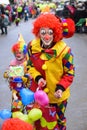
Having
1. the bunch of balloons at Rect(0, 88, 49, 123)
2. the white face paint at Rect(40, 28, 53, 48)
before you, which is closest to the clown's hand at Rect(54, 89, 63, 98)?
the bunch of balloons at Rect(0, 88, 49, 123)

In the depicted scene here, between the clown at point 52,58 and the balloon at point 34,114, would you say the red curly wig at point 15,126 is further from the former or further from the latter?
the clown at point 52,58

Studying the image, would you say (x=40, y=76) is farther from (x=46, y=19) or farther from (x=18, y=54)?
(x=18, y=54)

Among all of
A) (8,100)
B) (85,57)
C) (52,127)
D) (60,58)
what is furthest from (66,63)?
(85,57)

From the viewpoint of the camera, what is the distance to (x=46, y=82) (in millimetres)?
4793

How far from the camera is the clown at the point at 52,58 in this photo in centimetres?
471

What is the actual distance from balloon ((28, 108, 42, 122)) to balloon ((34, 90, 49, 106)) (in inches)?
3.5

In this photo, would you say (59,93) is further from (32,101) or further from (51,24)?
(51,24)

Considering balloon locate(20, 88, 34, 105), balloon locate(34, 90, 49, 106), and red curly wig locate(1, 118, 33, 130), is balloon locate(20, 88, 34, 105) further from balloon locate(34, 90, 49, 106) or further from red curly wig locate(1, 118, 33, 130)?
red curly wig locate(1, 118, 33, 130)

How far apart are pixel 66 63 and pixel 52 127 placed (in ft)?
2.23

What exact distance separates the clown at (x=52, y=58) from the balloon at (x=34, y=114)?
16.4 inches

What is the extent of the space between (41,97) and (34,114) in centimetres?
18

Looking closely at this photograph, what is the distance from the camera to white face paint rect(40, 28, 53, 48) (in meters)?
4.75

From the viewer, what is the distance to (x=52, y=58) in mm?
4734

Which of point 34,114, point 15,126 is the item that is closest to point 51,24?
point 34,114
